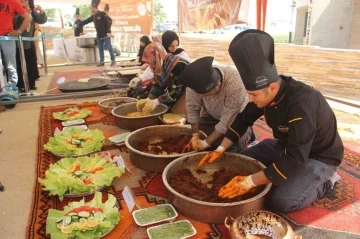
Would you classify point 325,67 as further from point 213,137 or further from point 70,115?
point 70,115

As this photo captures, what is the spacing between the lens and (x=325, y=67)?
4.98 metres

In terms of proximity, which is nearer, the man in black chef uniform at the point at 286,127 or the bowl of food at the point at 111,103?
the man in black chef uniform at the point at 286,127

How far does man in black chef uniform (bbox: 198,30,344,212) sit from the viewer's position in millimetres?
1513

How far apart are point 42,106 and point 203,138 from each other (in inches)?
110

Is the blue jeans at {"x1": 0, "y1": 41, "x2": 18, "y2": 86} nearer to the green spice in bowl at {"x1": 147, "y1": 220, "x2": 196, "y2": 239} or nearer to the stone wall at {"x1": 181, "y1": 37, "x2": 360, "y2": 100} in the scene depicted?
the green spice in bowl at {"x1": 147, "y1": 220, "x2": 196, "y2": 239}

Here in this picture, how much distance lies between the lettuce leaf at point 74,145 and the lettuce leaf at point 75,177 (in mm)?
292

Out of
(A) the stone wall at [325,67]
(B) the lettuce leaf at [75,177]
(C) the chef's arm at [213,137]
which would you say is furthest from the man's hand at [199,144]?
(A) the stone wall at [325,67]

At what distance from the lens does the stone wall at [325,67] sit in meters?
4.68

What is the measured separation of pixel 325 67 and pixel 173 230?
4.37 m

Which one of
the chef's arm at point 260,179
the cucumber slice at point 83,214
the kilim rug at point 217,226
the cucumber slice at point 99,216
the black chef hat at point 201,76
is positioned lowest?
the kilim rug at point 217,226

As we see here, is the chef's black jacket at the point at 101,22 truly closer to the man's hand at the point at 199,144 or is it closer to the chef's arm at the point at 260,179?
the man's hand at the point at 199,144

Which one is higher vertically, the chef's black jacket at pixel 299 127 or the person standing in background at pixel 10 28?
the person standing in background at pixel 10 28

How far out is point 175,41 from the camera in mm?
4090

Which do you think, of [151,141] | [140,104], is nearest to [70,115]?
[140,104]
